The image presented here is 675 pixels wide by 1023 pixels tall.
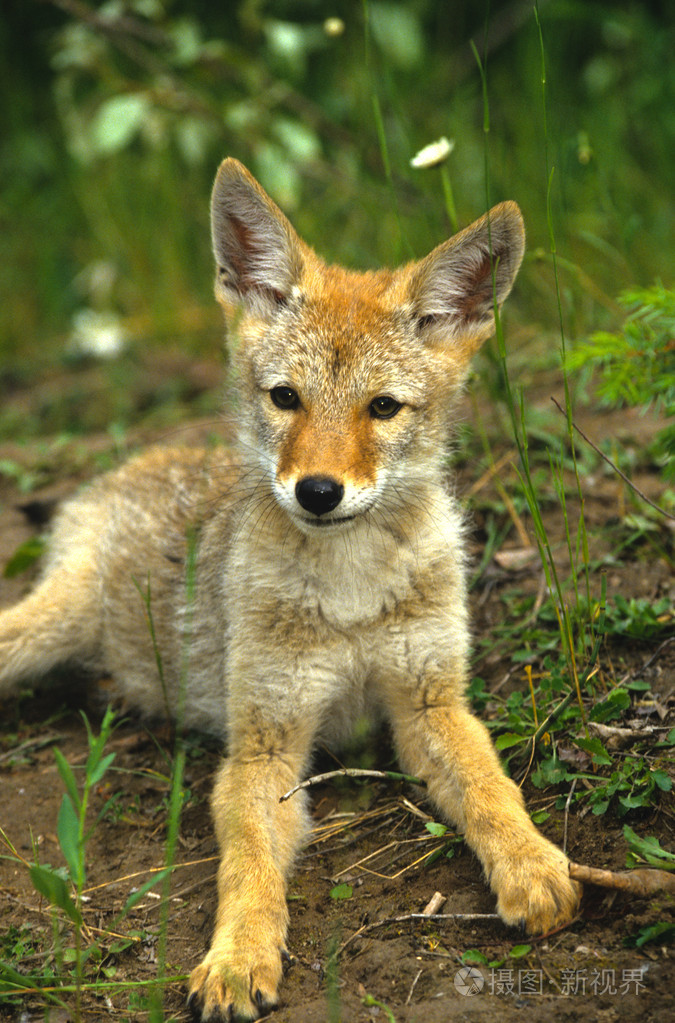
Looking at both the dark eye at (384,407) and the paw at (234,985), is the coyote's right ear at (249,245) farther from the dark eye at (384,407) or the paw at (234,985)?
the paw at (234,985)

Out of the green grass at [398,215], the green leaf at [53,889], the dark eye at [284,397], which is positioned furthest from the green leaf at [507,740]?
the green leaf at [53,889]

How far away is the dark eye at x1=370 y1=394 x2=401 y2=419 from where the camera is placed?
114 inches

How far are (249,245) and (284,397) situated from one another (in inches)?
29.5

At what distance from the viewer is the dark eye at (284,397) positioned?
2941 millimetres

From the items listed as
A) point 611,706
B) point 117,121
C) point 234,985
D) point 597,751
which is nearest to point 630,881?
point 597,751

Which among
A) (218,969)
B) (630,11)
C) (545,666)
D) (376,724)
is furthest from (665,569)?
(630,11)

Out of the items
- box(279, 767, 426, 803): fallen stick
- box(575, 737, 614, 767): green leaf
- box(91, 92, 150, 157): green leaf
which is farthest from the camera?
box(91, 92, 150, 157): green leaf

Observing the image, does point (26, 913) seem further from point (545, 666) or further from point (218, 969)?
point (545, 666)

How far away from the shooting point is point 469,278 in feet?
10.4

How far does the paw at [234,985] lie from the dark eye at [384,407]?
5.32 feet

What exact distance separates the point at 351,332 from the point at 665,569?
5.33ft

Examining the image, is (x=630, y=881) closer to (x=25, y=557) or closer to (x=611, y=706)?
(x=611, y=706)

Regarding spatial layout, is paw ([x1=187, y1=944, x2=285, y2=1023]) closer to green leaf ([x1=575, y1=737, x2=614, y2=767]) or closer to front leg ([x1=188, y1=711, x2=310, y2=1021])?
front leg ([x1=188, y1=711, x2=310, y2=1021])

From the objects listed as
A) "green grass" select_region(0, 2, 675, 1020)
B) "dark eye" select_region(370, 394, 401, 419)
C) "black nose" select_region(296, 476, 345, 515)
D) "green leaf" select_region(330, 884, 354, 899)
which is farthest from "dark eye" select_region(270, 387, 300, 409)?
"green leaf" select_region(330, 884, 354, 899)
